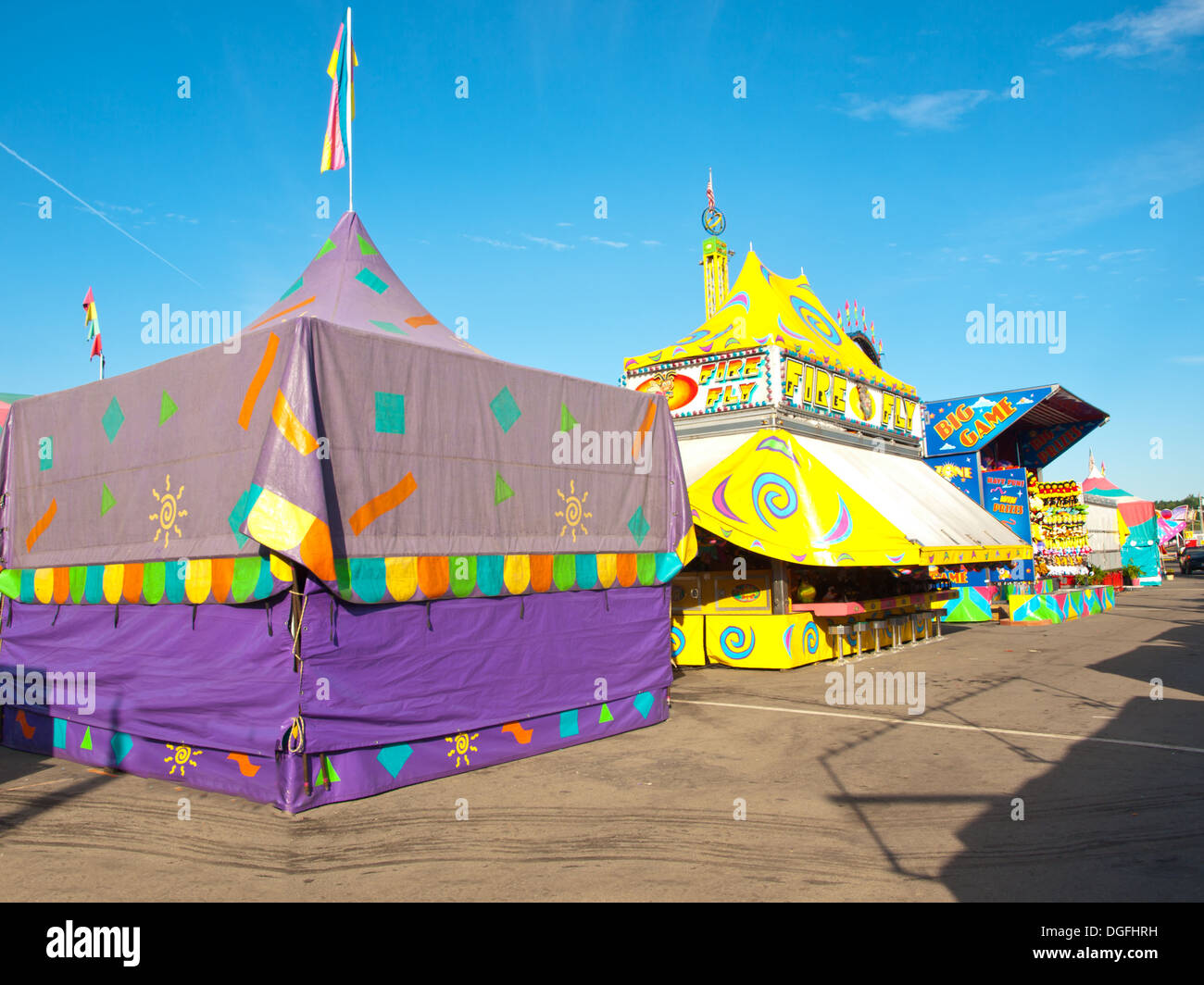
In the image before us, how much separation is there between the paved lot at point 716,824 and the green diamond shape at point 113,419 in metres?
3.08

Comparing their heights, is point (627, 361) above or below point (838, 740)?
A: above

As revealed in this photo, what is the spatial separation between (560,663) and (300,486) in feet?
10.5

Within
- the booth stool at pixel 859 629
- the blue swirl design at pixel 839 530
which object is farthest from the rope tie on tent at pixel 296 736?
the booth stool at pixel 859 629

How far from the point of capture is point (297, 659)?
6469 mm

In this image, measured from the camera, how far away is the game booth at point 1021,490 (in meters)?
23.0

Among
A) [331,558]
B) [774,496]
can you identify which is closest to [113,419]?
[331,558]

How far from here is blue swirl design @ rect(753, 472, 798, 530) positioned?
1342 cm

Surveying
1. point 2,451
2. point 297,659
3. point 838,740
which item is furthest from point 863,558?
point 2,451

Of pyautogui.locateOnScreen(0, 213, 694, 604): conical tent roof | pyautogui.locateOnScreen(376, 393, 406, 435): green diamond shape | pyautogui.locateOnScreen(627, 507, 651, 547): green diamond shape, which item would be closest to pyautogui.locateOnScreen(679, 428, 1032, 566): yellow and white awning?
pyautogui.locateOnScreen(0, 213, 694, 604): conical tent roof

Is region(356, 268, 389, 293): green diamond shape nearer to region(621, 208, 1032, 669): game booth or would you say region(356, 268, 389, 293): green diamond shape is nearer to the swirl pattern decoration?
region(621, 208, 1032, 669): game booth

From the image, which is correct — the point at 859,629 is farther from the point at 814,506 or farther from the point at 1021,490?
the point at 1021,490

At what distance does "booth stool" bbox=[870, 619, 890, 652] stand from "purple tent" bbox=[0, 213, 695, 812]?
7399mm
